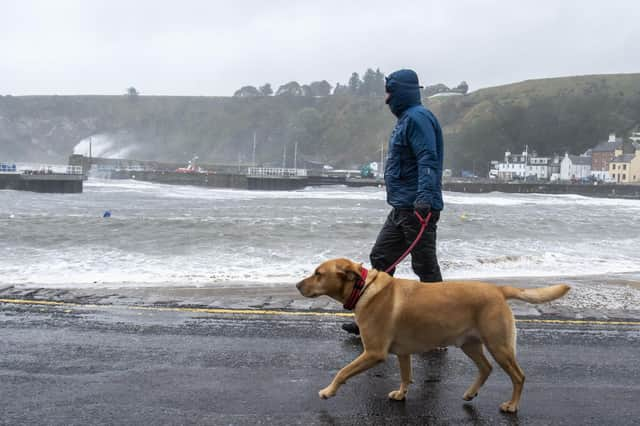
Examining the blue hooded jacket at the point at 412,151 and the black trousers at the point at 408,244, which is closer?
the blue hooded jacket at the point at 412,151

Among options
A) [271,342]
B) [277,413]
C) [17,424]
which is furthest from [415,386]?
[17,424]

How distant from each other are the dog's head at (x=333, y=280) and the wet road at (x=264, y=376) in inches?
29.0

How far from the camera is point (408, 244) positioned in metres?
6.00

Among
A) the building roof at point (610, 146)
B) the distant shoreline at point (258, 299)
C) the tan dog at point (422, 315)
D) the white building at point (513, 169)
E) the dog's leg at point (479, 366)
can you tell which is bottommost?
the distant shoreline at point (258, 299)

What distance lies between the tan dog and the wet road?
11.1 inches

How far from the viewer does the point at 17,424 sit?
3.91 meters

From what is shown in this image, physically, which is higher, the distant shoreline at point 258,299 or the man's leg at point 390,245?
the man's leg at point 390,245

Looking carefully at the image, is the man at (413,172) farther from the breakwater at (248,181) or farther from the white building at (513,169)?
the white building at (513,169)

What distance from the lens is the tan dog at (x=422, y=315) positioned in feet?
13.9

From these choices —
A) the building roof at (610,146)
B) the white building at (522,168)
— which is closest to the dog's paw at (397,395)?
the white building at (522,168)

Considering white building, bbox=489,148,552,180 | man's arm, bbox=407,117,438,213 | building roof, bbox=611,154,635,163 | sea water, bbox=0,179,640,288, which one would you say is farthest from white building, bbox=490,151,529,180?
man's arm, bbox=407,117,438,213

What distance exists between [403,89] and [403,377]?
2.60m

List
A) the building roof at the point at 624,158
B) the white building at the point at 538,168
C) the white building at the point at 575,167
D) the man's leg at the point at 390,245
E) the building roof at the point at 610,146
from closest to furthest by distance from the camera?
the man's leg at the point at 390,245 < the building roof at the point at 624,158 < the building roof at the point at 610,146 < the white building at the point at 575,167 < the white building at the point at 538,168

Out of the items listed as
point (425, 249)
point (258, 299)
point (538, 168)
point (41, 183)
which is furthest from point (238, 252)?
point (538, 168)
